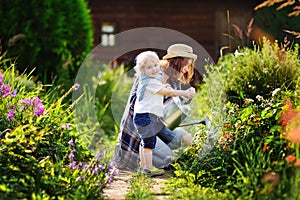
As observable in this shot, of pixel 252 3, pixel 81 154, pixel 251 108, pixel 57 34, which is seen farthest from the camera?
pixel 252 3

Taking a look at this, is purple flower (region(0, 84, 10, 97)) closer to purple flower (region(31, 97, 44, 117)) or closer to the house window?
purple flower (region(31, 97, 44, 117))

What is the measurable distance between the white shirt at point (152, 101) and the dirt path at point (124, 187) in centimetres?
57

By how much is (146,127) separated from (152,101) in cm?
23

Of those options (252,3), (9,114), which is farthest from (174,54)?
(252,3)

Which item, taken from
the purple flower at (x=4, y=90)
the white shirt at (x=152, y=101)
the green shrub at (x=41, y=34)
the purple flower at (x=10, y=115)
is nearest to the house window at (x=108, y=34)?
the green shrub at (x=41, y=34)

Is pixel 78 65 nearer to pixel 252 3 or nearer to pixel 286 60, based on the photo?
pixel 286 60

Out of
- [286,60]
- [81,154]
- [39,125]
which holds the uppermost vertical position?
[286,60]

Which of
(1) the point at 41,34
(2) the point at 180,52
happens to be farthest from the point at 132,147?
(1) the point at 41,34

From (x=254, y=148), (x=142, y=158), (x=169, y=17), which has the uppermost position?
(x=169, y=17)

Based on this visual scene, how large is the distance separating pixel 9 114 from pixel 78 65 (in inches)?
161

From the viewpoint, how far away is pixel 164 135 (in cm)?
563

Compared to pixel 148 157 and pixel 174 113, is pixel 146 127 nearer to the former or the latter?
pixel 148 157

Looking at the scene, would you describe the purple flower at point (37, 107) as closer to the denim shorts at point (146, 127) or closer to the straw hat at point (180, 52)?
the denim shorts at point (146, 127)

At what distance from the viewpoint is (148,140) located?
5184 mm
